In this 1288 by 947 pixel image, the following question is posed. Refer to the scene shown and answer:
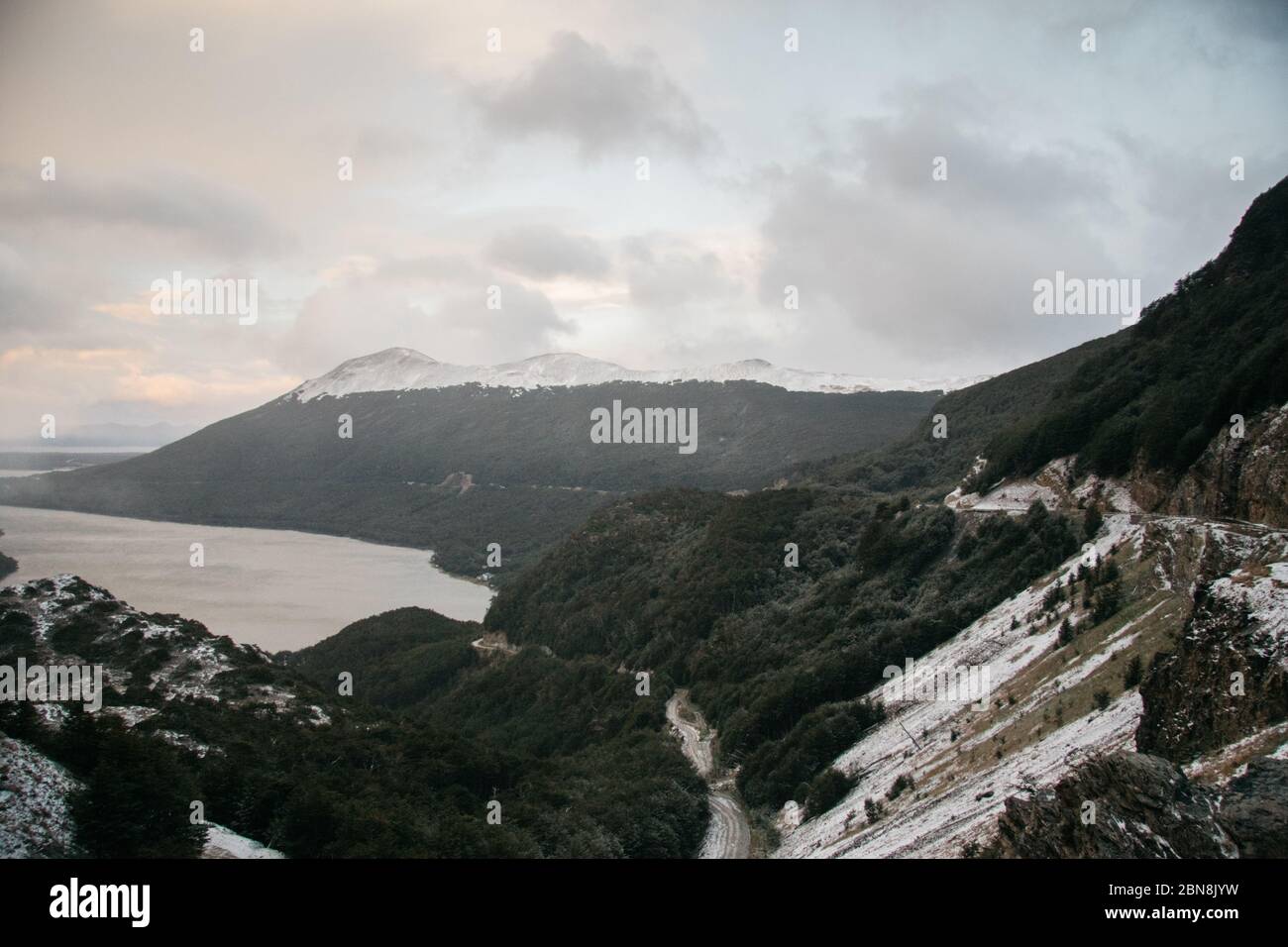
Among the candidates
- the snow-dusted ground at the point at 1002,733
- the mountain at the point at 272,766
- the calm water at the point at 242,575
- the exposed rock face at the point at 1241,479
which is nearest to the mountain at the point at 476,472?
the calm water at the point at 242,575

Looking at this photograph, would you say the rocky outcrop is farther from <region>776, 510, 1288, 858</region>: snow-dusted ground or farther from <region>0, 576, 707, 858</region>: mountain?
<region>0, 576, 707, 858</region>: mountain

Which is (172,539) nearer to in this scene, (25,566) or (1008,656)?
(25,566)

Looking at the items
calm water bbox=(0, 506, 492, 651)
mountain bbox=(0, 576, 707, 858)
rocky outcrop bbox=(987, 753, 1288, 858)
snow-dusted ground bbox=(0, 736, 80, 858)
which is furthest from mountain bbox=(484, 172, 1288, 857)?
calm water bbox=(0, 506, 492, 651)

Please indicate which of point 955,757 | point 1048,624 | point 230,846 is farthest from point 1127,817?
point 230,846

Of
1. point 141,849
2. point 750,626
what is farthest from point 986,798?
point 750,626

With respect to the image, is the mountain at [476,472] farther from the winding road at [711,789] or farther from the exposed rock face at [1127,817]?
the exposed rock face at [1127,817]

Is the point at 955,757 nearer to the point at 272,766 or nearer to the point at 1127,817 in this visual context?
the point at 1127,817
